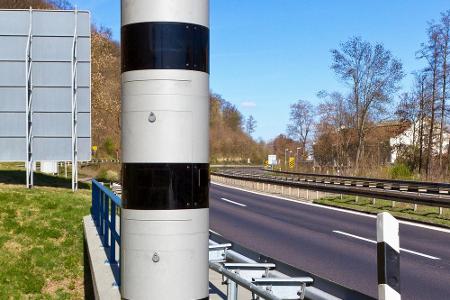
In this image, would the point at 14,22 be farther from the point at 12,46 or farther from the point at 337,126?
the point at 337,126

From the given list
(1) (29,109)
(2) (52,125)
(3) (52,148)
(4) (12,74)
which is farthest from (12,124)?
(4) (12,74)

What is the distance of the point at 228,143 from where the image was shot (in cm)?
13788

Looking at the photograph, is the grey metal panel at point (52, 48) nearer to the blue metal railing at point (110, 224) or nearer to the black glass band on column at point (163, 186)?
the blue metal railing at point (110, 224)

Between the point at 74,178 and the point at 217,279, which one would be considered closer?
the point at 217,279

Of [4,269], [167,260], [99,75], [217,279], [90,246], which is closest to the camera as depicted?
[167,260]

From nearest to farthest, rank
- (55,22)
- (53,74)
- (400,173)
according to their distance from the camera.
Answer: (53,74) < (55,22) < (400,173)

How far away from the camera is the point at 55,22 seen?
2152 centimetres

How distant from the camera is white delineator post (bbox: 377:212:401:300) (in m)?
2.95

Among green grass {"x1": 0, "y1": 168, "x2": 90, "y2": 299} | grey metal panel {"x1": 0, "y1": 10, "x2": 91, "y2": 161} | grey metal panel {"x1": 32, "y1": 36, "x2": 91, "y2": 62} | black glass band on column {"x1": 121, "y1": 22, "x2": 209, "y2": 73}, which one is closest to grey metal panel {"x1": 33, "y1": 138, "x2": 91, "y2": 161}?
grey metal panel {"x1": 0, "y1": 10, "x2": 91, "y2": 161}

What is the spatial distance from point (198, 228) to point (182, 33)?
0.98 meters

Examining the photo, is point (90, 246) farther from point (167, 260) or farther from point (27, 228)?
point (167, 260)

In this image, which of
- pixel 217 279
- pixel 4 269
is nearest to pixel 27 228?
pixel 4 269

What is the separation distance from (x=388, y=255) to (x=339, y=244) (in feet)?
35.3

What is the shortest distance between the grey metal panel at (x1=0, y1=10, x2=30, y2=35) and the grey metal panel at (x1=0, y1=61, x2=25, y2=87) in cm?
127
